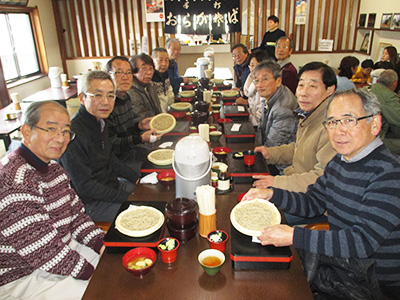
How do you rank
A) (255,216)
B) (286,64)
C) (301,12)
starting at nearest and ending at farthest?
(255,216) → (286,64) → (301,12)

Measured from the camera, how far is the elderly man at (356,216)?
1.23 meters

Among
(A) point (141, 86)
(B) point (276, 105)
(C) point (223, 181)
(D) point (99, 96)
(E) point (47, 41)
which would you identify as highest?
(E) point (47, 41)

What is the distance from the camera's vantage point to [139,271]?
1.17 meters

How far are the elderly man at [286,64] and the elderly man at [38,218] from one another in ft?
11.3

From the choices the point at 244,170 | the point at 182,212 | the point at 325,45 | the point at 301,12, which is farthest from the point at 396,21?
the point at 182,212

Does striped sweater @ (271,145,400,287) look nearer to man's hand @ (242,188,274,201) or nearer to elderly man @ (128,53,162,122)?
man's hand @ (242,188,274,201)

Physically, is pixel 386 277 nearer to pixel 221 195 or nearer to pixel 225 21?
pixel 221 195

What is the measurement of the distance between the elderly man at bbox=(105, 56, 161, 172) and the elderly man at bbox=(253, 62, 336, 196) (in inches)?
52.8

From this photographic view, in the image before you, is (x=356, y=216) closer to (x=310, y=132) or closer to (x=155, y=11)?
(x=310, y=132)

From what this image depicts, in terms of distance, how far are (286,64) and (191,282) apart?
155 inches

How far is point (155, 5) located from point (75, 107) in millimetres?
4021

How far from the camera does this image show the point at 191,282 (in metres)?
1.18

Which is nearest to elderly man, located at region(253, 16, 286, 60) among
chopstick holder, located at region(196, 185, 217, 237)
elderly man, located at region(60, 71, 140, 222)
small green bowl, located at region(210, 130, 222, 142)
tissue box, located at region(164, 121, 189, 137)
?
tissue box, located at region(164, 121, 189, 137)

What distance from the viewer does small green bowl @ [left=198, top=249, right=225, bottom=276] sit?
3.83ft
